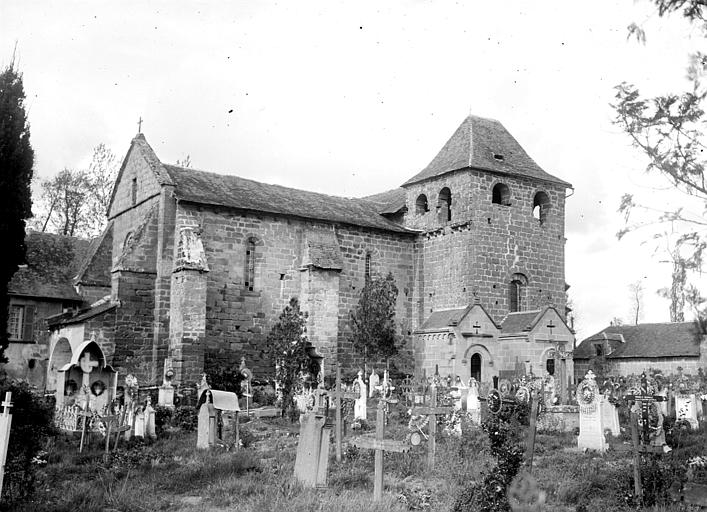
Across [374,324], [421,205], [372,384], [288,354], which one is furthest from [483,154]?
[288,354]

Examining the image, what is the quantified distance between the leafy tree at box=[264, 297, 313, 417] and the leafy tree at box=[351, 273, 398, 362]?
397cm

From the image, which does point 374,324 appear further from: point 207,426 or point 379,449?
point 379,449

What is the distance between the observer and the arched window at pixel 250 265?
2991 centimetres

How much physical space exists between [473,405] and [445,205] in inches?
492

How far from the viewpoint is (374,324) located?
3102 cm

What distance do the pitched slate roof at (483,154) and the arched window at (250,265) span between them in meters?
8.05

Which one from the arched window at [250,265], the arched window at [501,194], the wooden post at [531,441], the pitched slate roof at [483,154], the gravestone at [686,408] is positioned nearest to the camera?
the wooden post at [531,441]

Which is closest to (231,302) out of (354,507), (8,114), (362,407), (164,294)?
(164,294)

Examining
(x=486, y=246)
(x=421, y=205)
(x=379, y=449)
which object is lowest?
(x=379, y=449)

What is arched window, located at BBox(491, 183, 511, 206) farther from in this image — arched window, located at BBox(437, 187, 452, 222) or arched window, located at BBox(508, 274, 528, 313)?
arched window, located at BBox(508, 274, 528, 313)

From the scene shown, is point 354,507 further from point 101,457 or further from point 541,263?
point 541,263

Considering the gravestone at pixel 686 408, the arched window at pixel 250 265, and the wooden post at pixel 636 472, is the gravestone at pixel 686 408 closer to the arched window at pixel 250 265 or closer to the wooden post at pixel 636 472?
the wooden post at pixel 636 472

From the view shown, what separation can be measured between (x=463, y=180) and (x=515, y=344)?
271 inches

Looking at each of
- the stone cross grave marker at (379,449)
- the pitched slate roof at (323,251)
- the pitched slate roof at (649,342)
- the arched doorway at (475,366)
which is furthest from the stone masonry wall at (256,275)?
the stone cross grave marker at (379,449)
